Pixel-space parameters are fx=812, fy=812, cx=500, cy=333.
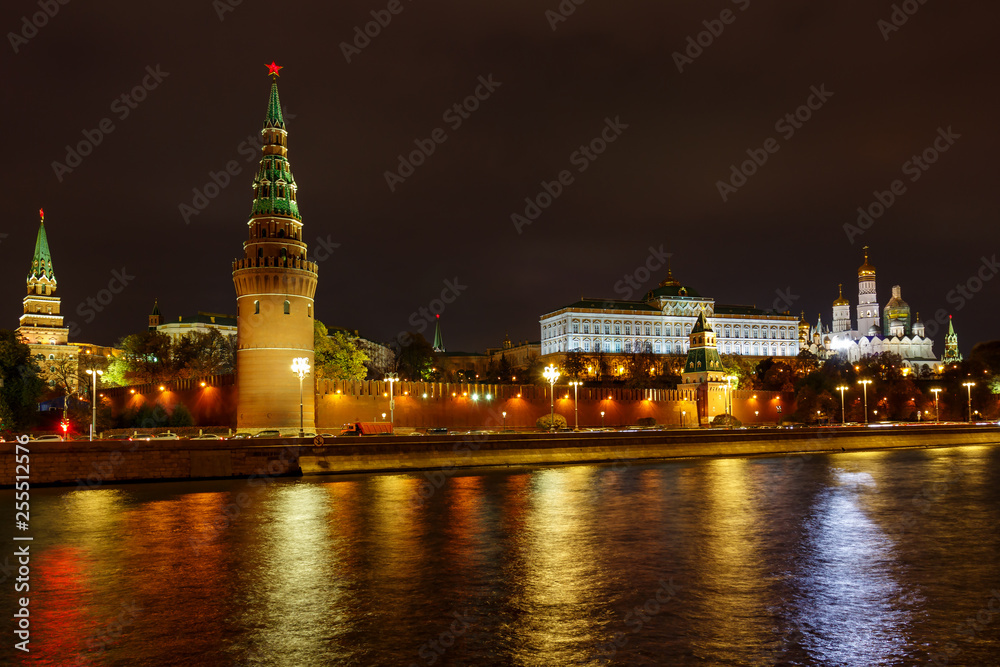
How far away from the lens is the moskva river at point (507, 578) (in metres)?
11.9

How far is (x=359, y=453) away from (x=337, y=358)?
28483mm

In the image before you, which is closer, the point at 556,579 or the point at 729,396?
the point at 556,579

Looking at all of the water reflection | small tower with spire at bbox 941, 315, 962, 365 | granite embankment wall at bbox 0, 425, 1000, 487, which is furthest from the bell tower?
small tower with spire at bbox 941, 315, 962, 365

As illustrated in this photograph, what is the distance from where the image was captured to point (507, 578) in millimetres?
16438

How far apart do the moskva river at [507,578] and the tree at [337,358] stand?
34.6 meters

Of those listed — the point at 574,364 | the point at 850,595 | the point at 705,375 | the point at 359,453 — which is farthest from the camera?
the point at 574,364

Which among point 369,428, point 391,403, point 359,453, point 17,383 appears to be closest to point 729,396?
point 391,403

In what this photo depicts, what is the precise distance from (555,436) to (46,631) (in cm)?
3652

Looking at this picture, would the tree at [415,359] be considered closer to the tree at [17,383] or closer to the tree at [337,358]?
the tree at [337,358]

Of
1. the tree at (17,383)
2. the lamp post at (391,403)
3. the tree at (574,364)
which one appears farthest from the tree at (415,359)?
the tree at (17,383)

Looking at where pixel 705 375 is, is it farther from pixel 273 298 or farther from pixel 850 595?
pixel 850 595

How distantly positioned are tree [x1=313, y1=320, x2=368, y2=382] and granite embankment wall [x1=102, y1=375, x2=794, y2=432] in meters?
7.35

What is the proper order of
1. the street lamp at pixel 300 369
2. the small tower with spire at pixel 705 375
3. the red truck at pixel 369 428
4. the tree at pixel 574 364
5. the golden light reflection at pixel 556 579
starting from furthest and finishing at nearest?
the tree at pixel 574 364, the small tower with spire at pixel 705 375, the red truck at pixel 369 428, the street lamp at pixel 300 369, the golden light reflection at pixel 556 579

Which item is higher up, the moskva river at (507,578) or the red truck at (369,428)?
the red truck at (369,428)
